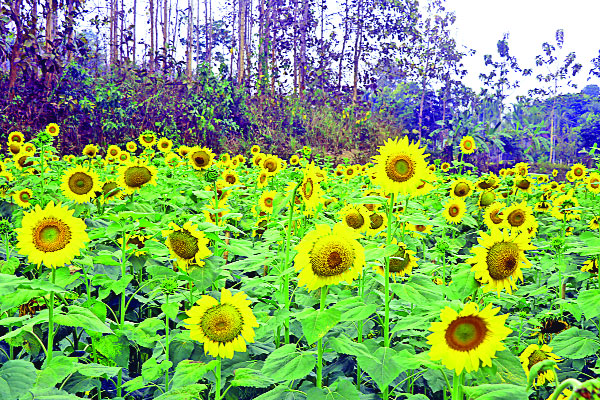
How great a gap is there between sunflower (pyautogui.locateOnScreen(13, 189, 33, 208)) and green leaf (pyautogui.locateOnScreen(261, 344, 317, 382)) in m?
2.97

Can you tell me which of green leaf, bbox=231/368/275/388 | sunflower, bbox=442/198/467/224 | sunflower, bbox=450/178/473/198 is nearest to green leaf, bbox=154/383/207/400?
green leaf, bbox=231/368/275/388

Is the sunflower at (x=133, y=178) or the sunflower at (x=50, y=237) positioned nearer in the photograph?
the sunflower at (x=50, y=237)

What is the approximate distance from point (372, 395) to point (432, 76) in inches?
1019

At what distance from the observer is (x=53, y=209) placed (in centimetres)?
172

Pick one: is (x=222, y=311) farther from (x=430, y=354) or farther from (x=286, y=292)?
(x=430, y=354)

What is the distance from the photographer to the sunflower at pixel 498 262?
165cm

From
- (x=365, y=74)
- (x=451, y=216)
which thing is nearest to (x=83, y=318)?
(x=451, y=216)

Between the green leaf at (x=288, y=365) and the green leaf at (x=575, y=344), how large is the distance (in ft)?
4.03

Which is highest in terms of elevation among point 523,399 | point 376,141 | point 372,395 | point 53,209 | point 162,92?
point 162,92

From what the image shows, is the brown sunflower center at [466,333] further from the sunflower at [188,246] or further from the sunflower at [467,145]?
the sunflower at [467,145]

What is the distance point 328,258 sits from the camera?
1574mm

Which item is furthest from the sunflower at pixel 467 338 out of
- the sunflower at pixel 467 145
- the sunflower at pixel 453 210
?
the sunflower at pixel 467 145

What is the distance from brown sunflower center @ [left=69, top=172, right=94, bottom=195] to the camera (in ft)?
9.24

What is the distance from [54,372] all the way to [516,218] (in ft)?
8.46
